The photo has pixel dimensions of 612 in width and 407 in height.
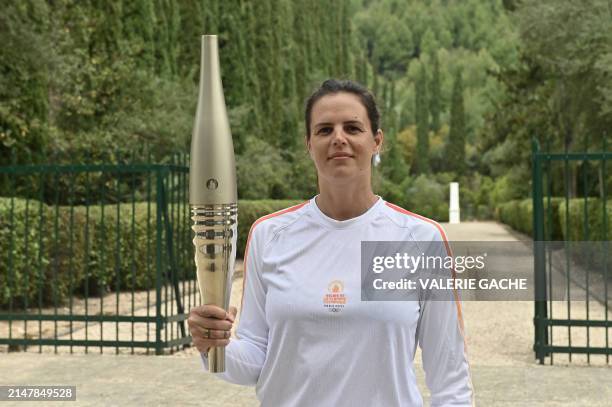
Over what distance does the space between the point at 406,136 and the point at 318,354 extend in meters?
80.6

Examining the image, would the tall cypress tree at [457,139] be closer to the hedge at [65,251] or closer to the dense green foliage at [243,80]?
the dense green foliage at [243,80]

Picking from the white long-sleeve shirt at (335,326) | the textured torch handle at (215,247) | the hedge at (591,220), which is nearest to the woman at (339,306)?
the white long-sleeve shirt at (335,326)

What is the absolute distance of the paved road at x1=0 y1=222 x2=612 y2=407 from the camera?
6836mm

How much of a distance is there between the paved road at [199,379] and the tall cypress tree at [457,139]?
65.9 metres

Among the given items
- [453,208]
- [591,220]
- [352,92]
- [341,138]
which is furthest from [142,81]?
[453,208]

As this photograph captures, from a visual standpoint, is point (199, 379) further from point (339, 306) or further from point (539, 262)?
point (339, 306)

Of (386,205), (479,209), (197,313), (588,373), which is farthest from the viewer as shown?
(479,209)

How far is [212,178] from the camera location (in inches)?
58.2

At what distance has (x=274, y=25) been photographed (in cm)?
3094

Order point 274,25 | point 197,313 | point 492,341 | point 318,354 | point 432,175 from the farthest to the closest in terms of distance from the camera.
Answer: point 432,175, point 274,25, point 492,341, point 318,354, point 197,313

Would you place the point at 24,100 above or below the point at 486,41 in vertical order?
below

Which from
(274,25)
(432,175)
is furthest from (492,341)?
(432,175)

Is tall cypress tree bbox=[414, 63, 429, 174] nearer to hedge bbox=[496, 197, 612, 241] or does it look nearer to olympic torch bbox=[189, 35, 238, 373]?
hedge bbox=[496, 197, 612, 241]

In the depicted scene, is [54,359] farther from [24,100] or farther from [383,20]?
[383,20]
